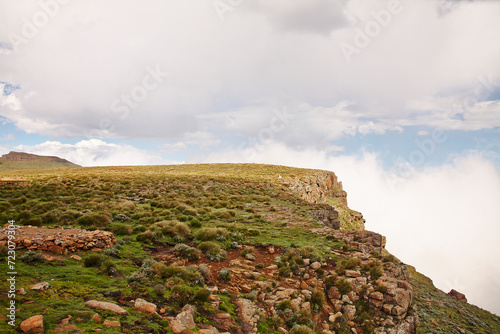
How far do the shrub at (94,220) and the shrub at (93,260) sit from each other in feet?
18.2

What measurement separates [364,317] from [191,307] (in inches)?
248

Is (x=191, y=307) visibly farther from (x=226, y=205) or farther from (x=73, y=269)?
(x=226, y=205)

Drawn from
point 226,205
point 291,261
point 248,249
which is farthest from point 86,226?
point 226,205

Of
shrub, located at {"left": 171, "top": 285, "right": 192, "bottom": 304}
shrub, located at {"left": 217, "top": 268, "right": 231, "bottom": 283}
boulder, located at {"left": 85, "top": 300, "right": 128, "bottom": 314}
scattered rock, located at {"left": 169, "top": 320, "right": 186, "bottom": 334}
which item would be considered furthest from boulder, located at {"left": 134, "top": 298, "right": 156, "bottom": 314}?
shrub, located at {"left": 217, "top": 268, "right": 231, "bottom": 283}

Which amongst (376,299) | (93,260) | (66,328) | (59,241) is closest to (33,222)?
(59,241)

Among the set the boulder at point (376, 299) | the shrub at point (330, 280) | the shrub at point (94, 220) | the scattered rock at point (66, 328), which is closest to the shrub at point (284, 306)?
the shrub at point (330, 280)

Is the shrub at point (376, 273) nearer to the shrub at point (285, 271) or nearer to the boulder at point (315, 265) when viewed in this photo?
the boulder at point (315, 265)

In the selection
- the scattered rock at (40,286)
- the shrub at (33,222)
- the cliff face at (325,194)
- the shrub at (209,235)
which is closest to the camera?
the scattered rock at (40,286)

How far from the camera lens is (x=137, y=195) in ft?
84.1

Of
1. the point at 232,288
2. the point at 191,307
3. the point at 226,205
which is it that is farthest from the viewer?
the point at 226,205

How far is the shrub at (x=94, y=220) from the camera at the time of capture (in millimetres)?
14095

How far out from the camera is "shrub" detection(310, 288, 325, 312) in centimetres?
924

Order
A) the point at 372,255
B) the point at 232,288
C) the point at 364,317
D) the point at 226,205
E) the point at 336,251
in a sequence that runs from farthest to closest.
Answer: the point at 226,205 < the point at 336,251 < the point at 372,255 < the point at 232,288 < the point at 364,317

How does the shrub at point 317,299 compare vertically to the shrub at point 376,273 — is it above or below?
below
